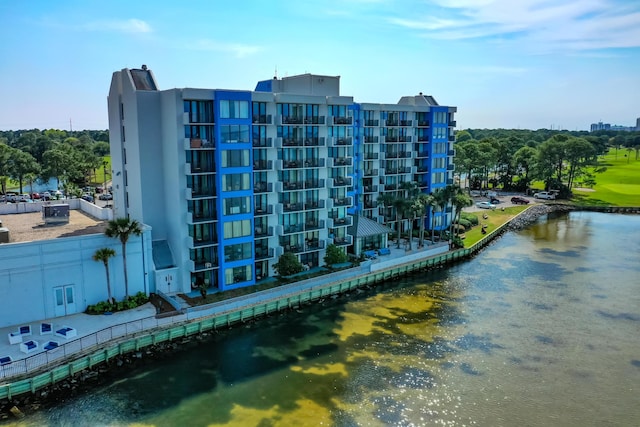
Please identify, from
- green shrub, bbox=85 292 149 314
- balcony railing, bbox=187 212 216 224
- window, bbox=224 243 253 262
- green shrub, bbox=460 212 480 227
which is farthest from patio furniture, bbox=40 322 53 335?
green shrub, bbox=460 212 480 227

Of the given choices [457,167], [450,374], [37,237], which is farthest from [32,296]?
[457,167]

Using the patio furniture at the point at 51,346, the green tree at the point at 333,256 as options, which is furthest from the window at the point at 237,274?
the patio furniture at the point at 51,346

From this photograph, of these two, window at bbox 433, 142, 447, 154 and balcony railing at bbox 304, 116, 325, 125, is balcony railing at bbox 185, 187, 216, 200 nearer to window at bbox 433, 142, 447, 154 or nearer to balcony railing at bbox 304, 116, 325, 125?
balcony railing at bbox 304, 116, 325, 125

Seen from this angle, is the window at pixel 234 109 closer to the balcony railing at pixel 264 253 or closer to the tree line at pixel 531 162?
the balcony railing at pixel 264 253

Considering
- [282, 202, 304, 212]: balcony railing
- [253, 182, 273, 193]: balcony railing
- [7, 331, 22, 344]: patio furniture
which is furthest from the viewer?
[282, 202, 304, 212]: balcony railing

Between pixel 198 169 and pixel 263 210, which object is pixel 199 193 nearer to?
pixel 198 169
